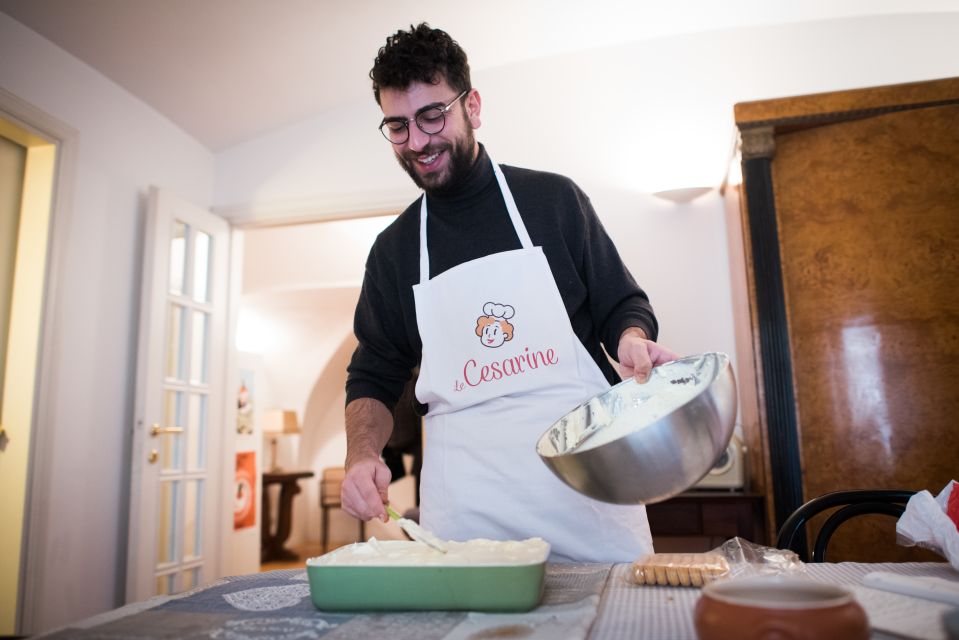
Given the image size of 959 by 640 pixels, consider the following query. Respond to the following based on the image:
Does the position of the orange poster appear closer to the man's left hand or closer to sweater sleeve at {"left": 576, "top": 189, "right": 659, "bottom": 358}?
sweater sleeve at {"left": 576, "top": 189, "right": 659, "bottom": 358}

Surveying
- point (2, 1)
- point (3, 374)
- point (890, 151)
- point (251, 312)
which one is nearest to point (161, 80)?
point (2, 1)

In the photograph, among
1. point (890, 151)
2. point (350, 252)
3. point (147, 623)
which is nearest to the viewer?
point (147, 623)

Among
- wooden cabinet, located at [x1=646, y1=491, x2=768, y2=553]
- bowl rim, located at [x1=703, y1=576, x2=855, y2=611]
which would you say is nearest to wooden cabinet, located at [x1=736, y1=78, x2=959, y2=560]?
wooden cabinet, located at [x1=646, y1=491, x2=768, y2=553]

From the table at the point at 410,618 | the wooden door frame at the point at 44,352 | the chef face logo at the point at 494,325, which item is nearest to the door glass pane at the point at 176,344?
the wooden door frame at the point at 44,352

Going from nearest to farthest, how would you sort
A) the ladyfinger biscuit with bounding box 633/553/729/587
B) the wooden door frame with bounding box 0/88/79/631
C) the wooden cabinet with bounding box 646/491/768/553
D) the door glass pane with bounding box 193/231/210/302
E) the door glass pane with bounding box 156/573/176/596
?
1. the ladyfinger biscuit with bounding box 633/553/729/587
2. the wooden cabinet with bounding box 646/491/768/553
3. the wooden door frame with bounding box 0/88/79/631
4. the door glass pane with bounding box 156/573/176/596
5. the door glass pane with bounding box 193/231/210/302

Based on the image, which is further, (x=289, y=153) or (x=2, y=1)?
(x=289, y=153)

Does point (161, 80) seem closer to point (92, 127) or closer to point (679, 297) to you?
point (92, 127)

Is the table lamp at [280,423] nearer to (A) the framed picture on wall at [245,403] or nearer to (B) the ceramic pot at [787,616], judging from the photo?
(A) the framed picture on wall at [245,403]

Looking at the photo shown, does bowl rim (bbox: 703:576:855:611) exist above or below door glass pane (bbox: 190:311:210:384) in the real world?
below

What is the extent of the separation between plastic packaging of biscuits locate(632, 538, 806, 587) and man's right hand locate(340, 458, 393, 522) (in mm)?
405

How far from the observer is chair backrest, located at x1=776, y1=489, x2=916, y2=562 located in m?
1.31

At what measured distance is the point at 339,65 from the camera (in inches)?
131

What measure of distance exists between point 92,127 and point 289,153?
0.92 metres

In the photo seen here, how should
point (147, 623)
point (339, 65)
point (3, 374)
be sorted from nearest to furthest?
1. point (147, 623)
2. point (3, 374)
3. point (339, 65)
